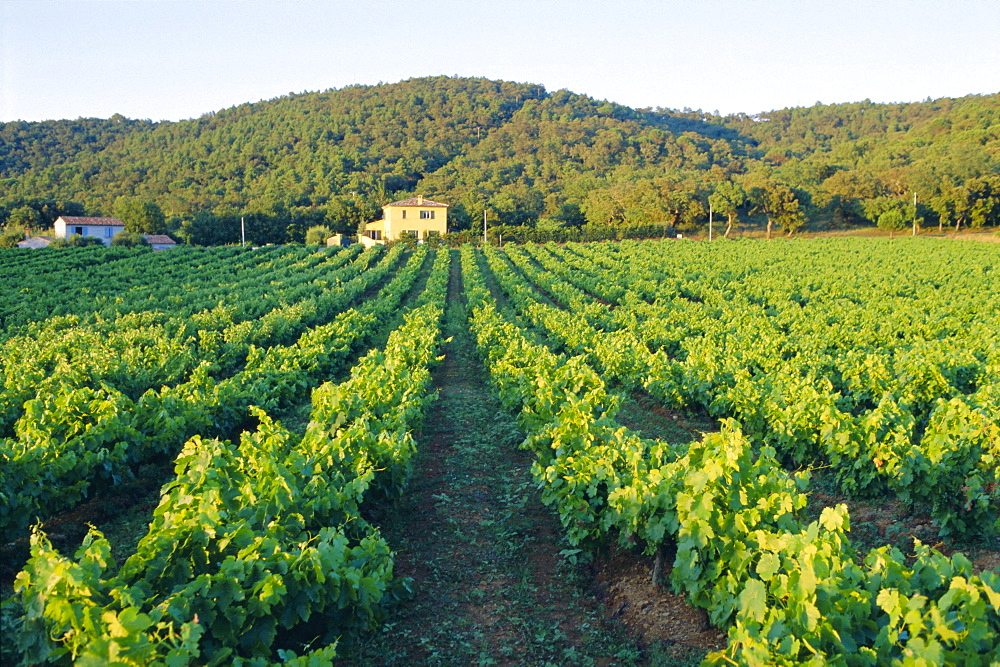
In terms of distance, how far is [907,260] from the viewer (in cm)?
3919

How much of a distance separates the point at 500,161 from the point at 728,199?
6096 cm

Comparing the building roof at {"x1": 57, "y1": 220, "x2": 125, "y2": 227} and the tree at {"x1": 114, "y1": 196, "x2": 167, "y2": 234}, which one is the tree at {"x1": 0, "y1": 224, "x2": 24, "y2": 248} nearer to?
the building roof at {"x1": 57, "y1": 220, "x2": 125, "y2": 227}

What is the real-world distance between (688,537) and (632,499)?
0.64m

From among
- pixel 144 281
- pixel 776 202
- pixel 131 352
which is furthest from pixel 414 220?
pixel 131 352

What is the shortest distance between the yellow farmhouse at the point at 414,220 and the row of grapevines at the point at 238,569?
68.1 m

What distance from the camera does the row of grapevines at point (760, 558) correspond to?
12.5ft

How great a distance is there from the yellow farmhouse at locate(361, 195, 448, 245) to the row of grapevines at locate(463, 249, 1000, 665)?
6817 cm

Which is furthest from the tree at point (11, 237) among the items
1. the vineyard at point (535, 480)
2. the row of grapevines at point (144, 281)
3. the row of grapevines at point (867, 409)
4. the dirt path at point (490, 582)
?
the dirt path at point (490, 582)

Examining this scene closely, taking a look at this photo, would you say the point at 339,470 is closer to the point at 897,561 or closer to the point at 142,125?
the point at 897,561

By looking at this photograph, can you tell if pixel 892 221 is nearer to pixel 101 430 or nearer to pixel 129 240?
pixel 129 240

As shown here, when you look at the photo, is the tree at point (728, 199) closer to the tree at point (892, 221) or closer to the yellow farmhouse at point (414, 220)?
the tree at point (892, 221)

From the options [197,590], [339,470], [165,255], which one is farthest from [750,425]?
[165,255]

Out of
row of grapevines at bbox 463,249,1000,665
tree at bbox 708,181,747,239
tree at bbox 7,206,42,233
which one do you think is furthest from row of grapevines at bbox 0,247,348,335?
tree at bbox 708,181,747,239

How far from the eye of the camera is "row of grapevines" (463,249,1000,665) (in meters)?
3.81
